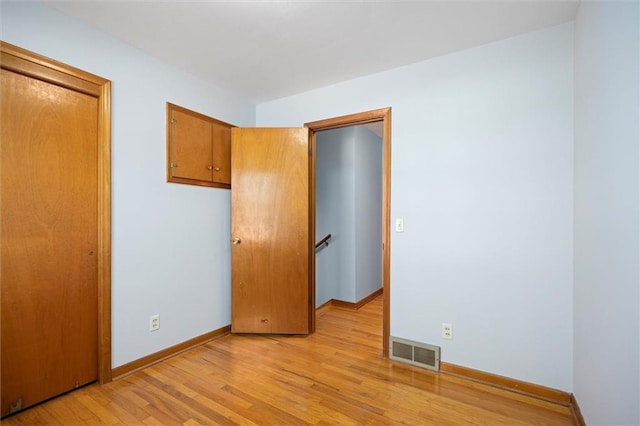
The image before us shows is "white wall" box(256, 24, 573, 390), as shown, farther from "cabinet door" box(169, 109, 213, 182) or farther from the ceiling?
"cabinet door" box(169, 109, 213, 182)

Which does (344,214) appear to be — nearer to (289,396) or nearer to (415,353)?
(415,353)

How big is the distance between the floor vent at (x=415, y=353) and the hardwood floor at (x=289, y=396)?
0.19 feet

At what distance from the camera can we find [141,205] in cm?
207

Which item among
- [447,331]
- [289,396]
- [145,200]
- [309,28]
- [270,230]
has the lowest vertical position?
[289,396]

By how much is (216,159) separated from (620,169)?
266 centimetres

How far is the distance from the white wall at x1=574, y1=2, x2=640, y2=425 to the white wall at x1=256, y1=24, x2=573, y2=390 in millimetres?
129

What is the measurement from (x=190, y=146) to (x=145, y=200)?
598 mm

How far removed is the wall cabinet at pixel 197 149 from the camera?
2.28 meters

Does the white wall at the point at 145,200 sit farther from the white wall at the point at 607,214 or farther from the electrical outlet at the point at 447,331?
the white wall at the point at 607,214

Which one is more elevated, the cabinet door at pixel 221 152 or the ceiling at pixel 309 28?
the ceiling at pixel 309 28

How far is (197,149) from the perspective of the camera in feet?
8.05

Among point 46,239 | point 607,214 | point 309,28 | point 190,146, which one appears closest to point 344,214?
point 190,146

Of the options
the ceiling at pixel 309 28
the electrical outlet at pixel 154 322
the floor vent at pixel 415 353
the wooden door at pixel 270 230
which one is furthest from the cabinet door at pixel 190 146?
the floor vent at pixel 415 353

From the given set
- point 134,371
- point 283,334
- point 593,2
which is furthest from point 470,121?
point 134,371
